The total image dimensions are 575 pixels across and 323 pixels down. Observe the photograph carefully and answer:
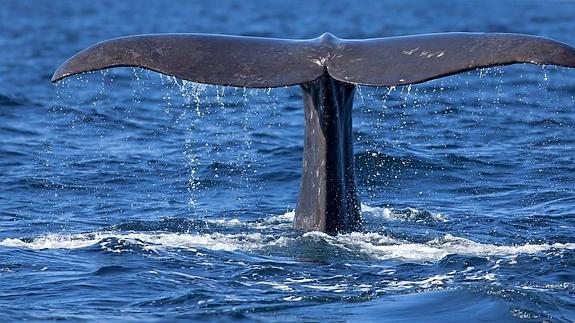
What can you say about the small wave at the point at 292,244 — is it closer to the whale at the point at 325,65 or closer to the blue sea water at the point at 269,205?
Result: the blue sea water at the point at 269,205

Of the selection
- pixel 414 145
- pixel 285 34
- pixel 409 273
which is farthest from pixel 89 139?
pixel 285 34

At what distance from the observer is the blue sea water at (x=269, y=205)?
26.4ft

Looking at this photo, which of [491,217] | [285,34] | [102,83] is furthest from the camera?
[285,34]

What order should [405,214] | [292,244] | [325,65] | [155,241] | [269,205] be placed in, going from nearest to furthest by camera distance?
1. [325,65]
2. [292,244]
3. [155,241]
4. [405,214]
5. [269,205]

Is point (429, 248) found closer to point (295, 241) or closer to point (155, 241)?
point (295, 241)

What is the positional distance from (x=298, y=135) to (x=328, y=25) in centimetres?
3275

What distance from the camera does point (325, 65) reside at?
339 inches

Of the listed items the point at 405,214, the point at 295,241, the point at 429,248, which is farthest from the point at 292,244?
the point at 405,214

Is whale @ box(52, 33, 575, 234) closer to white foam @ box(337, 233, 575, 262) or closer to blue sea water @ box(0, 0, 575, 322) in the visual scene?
white foam @ box(337, 233, 575, 262)

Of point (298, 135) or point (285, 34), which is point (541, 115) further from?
point (285, 34)

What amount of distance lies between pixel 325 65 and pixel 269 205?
3.54 meters

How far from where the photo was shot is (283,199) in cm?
1230

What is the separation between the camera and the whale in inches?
319

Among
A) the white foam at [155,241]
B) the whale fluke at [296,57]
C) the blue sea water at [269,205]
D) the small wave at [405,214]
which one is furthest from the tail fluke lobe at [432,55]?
the small wave at [405,214]
